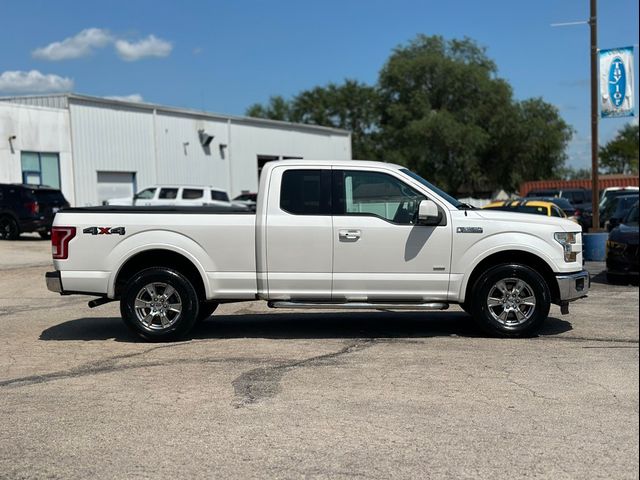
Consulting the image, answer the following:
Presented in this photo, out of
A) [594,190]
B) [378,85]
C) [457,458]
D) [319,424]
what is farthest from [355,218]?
[378,85]

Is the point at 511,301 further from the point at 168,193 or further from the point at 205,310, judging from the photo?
the point at 168,193

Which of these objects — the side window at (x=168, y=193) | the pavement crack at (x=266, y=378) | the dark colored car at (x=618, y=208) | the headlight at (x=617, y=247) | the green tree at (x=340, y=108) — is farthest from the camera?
the green tree at (x=340, y=108)

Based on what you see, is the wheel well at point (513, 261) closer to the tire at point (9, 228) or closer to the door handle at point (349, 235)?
the door handle at point (349, 235)

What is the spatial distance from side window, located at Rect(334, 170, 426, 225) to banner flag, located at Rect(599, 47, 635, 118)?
9.49m

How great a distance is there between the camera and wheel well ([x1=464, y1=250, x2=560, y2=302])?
8414mm

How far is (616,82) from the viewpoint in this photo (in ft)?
54.0

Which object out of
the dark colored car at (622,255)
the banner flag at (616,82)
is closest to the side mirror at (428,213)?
the dark colored car at (622,255)

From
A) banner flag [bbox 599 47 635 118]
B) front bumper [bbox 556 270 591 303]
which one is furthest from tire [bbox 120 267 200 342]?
banner flag [bbox 599 47 635 118]

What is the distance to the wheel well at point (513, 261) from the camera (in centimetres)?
841

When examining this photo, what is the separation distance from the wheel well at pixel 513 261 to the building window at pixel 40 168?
82.2 feet

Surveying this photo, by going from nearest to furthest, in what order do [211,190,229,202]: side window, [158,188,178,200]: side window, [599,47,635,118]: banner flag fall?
1. [599,47,635,118]: banner flag
2. [158,188,178,200]: side window
3. [211,190,229,202]: side window

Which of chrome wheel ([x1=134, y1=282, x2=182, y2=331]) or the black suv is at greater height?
the black suv

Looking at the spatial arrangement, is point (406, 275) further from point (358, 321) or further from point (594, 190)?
point (594, 190)

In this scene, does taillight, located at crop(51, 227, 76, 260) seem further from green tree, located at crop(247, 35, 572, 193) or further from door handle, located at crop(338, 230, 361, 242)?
green tree, located at crop(247, 35, 572, 193)
